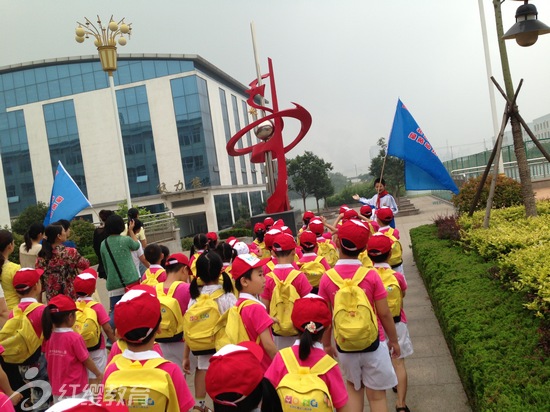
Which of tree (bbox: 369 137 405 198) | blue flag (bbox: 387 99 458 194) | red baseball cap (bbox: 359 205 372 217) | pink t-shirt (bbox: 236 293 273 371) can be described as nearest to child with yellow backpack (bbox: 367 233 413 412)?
pink t-shirt (bbox: 236 293 273 371)

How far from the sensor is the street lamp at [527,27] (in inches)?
231

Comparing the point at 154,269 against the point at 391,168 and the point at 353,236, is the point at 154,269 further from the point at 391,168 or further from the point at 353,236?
the point at 391,168

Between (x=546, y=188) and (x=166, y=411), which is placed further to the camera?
(x=546, y=188)

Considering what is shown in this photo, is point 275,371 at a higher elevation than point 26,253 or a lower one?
lower

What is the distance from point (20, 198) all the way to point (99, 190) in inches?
317

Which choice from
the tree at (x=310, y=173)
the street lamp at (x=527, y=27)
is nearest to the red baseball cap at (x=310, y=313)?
the street lamp at (x=527, y=27)

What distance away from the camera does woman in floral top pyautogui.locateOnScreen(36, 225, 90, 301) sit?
5117 mm

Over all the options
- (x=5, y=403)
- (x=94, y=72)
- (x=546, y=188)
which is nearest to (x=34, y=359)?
(x=5, y=403)

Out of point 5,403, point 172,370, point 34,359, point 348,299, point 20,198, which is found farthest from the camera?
point 20,198

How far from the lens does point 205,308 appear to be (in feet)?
11.7

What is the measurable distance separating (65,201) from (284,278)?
16.9 feet

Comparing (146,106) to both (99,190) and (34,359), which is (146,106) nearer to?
(99,190)

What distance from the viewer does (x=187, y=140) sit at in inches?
1551

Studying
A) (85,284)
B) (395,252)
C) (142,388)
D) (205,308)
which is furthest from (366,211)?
(142,388)
